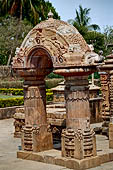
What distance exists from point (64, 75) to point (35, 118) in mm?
1539

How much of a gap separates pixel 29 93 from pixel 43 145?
4.15ft

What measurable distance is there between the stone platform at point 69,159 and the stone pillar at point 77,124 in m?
0.13

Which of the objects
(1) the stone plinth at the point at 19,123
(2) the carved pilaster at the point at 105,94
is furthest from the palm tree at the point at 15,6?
(2) the carved pilaster at the point at 105,94

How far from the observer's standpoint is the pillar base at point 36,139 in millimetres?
10141

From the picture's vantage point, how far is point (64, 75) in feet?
30.5

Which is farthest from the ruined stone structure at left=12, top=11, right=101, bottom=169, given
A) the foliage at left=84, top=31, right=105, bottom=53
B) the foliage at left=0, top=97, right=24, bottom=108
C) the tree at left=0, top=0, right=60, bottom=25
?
the foliage at left=84, top=31, right=105, bottom=53

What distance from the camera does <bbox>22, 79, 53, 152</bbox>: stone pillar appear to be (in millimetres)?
10203

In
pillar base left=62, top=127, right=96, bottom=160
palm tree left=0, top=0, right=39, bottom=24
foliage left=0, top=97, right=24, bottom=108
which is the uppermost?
palm tree left=0, top=0, right=39, bottom=24

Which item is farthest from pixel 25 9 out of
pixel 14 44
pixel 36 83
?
pixel 36 83

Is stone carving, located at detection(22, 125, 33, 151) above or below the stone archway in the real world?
below

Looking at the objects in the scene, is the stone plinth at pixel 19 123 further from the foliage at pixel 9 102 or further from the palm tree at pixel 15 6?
the palm tree at pixel 15 6

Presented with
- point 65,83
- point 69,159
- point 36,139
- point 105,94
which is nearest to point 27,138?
point 36,139

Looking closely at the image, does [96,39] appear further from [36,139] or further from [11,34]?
[36,139]

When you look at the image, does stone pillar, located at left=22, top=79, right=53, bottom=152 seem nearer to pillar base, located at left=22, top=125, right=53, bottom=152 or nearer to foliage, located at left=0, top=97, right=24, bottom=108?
pillar base, located at left=22, top=125, right=53, bottom=152
